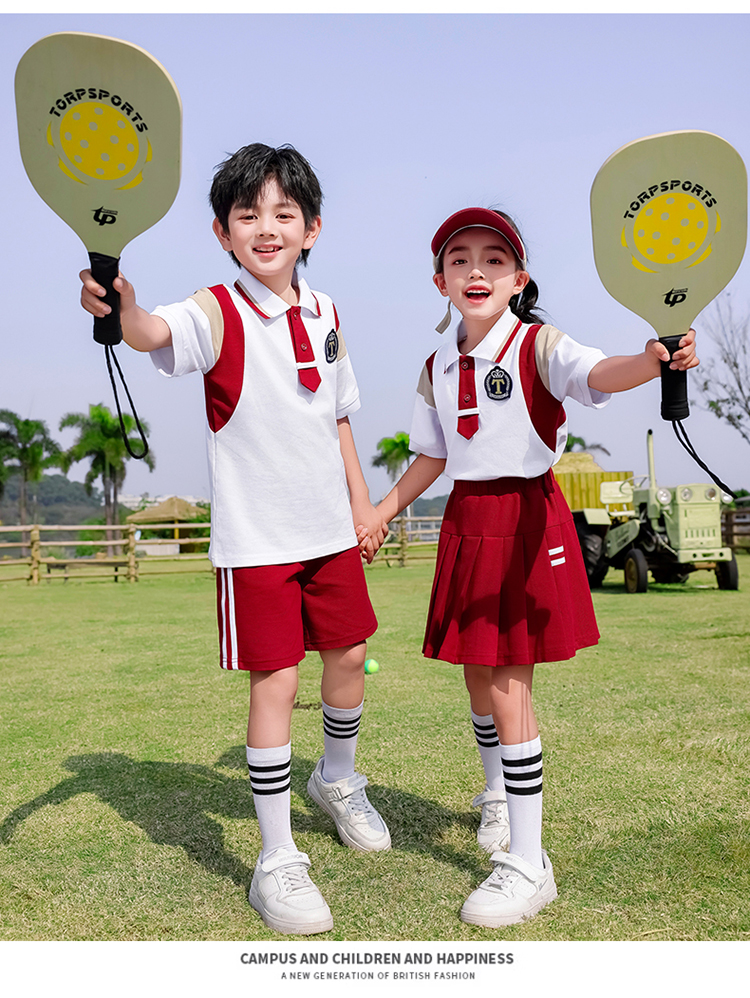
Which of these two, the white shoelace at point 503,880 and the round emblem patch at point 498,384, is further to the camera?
the round emblem patch at point 498,384

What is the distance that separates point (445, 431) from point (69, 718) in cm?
288

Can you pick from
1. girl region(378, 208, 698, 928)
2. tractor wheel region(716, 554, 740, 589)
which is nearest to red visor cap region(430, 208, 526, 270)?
girl region(378, 208, 698, 928)

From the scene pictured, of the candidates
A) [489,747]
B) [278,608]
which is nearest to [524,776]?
[489,747]

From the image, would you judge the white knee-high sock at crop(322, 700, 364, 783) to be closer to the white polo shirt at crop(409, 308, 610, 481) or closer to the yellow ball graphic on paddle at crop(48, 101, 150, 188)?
the white polo shirt at crop(409, 308, 610, 481)

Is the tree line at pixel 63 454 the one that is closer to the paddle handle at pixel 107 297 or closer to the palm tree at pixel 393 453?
the palm tree at pixel 393 453

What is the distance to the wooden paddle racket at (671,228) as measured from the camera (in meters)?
1.80

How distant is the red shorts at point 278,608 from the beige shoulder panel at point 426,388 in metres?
0.52

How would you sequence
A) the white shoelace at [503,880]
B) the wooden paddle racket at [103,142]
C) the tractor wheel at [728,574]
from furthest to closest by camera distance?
the tractor wheel at [728,574] < the white shoelace at [503,880] < the wooden paddle racket at [103,142]

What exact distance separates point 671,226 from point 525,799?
1.42 meters

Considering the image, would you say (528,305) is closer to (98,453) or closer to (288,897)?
(288,897)

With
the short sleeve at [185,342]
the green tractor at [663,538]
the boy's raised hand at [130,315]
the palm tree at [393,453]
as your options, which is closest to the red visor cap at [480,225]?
the short sleeve at [185,342]
